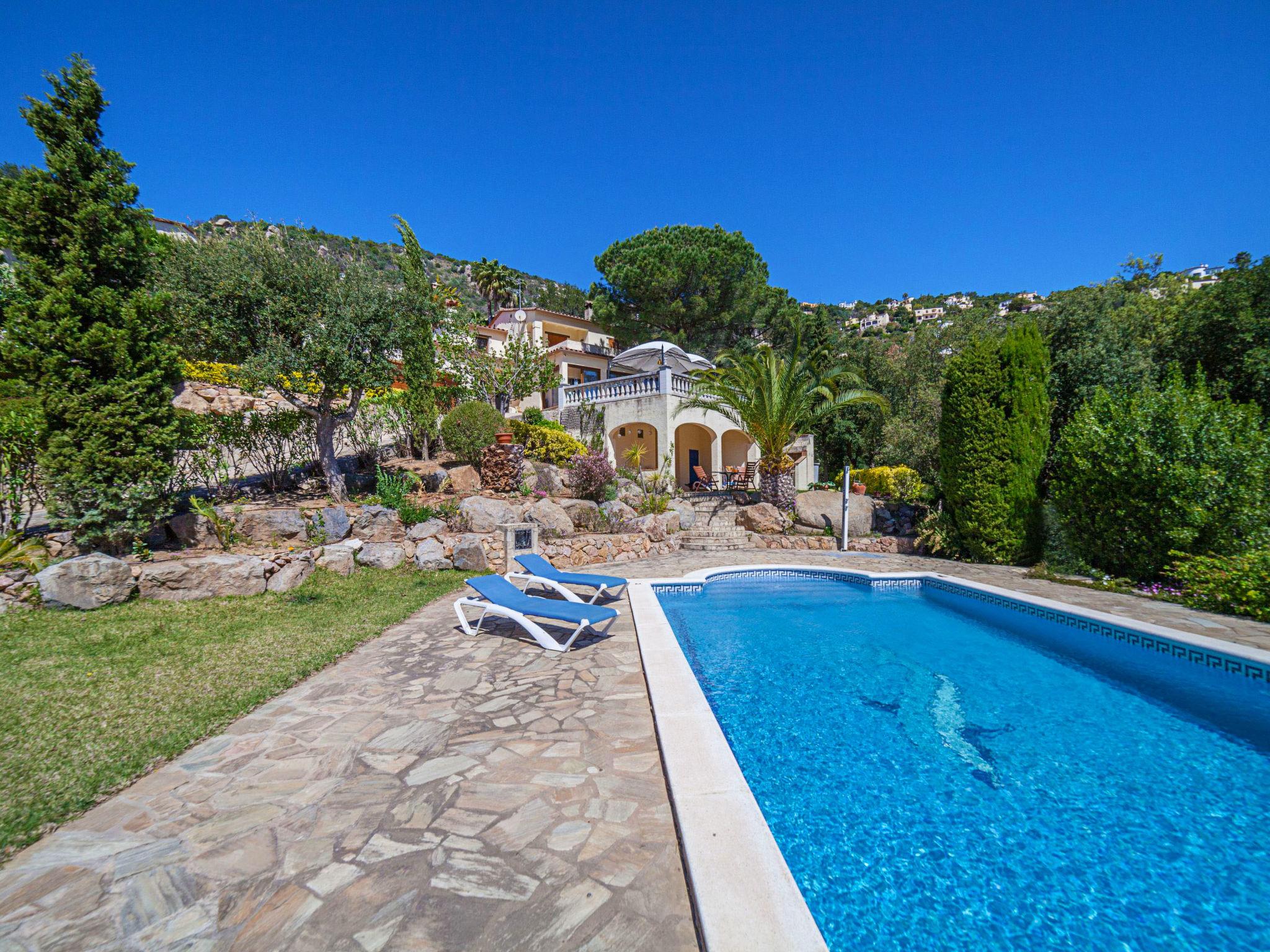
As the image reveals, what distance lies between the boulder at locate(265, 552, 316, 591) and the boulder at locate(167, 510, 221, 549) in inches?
61.5

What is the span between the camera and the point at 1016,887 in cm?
271

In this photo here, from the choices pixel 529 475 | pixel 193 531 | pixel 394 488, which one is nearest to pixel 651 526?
pixel 529 475

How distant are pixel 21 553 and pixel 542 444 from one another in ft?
34.2

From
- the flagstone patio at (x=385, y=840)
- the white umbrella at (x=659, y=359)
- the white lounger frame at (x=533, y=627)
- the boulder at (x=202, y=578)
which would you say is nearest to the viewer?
the flagstone patio at (x=385, y=840)

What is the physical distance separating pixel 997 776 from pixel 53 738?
683cm

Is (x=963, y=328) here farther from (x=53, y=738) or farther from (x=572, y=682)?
(x=53, y=738)

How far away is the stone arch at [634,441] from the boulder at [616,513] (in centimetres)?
790

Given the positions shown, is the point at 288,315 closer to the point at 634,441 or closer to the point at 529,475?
the point at 529,475

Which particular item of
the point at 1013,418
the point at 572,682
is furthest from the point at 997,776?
the point at 1013,418

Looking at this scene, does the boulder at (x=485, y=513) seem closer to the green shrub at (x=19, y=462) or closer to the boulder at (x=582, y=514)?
the boulder at (x=582, y=514)

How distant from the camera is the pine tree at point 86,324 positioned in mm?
6816

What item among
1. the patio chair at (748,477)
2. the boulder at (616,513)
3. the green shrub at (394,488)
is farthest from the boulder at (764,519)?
the green shrub at (394,488)

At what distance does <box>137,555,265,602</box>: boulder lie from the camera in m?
7.05

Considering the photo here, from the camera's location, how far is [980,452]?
1038cm
